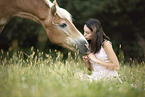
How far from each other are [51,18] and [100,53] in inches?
59.9

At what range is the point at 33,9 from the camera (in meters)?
4.18

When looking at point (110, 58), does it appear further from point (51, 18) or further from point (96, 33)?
point (51, 18)

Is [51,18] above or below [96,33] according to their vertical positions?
above

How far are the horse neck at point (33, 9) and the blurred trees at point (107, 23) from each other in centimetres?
418

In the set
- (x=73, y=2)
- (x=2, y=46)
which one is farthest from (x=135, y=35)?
(x=2, y=46)

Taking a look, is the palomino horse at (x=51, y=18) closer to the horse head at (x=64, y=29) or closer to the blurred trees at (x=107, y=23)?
the horse head at (x=64, y=29)

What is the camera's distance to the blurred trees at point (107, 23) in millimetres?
9016

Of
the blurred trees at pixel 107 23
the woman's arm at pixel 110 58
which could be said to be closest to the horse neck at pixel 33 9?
the woman's arm at pixel 110 58

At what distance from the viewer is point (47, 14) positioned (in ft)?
13.9

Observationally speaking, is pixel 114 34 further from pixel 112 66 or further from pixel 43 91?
pixel 43 91

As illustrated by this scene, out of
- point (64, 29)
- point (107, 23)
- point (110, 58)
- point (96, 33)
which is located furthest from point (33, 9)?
point (107, 23)

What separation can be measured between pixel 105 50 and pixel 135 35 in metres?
10.1

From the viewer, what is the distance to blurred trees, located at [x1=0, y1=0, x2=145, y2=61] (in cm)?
902

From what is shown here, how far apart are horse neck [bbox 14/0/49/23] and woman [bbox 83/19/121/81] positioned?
1212mm
